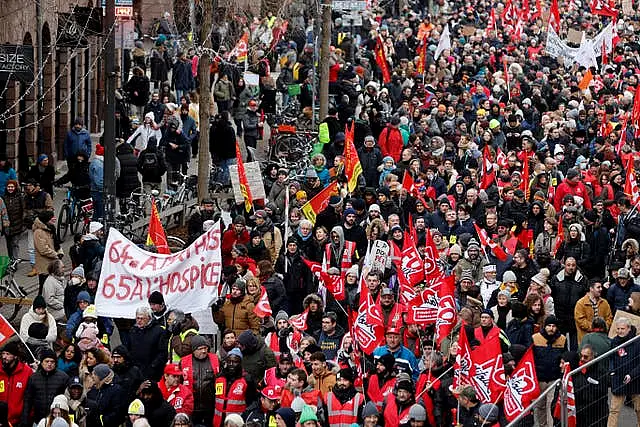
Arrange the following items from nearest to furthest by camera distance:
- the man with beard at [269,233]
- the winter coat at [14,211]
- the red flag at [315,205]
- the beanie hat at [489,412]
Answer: the beanie hat at [489,412] → the man with beard at [269,233] → the red flag at [315,205] → the winter coat at [14,211]

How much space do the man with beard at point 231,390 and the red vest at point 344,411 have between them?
0.87m

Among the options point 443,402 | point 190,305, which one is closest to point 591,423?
point 443,402

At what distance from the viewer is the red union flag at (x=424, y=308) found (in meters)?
17.9

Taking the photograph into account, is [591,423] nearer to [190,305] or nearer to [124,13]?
[190,305]

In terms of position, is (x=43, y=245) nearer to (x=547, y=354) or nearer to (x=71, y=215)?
(x=71, y=215)

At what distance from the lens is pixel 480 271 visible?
20.2m

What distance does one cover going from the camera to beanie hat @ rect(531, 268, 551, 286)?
19138 millimetres

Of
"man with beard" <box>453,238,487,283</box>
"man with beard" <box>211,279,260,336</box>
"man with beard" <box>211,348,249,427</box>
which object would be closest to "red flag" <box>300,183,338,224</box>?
"man with beard" <box>453,238,487,283</box>

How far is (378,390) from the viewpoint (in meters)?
16.0

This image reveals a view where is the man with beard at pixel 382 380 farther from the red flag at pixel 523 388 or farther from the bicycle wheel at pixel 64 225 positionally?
the bicycle wheel at pixel 64 225

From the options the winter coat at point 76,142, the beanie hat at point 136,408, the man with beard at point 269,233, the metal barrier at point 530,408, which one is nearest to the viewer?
the metal barrier at point 530,408

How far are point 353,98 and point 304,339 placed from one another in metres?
18.2

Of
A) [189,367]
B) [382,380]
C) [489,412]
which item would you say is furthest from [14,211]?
[489,412]

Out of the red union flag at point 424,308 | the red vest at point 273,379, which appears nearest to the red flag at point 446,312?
the red union flag at point 424,308
